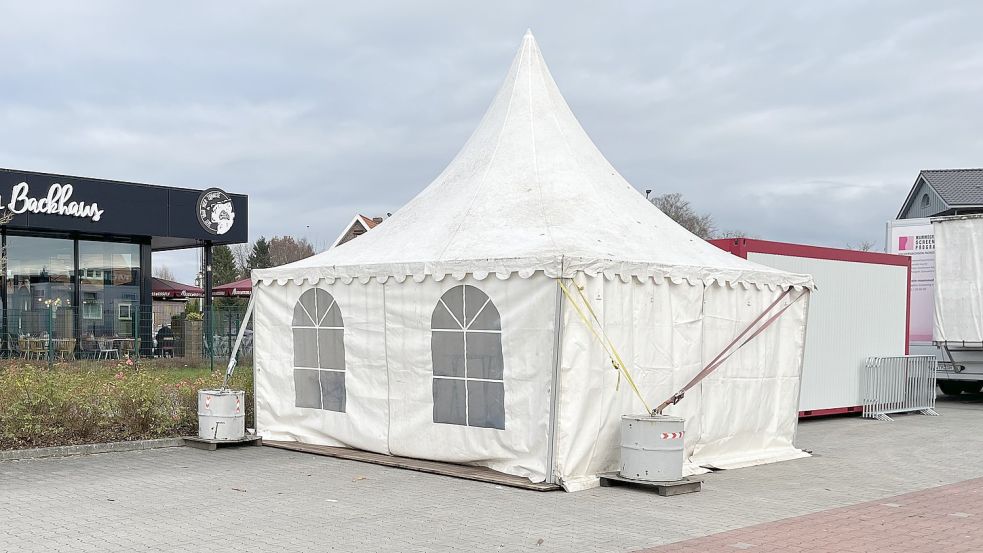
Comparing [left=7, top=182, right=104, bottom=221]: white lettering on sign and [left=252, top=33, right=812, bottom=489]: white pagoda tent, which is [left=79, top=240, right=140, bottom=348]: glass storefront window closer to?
[left=7, top=182, right=104, bottom=221]: white lettering on sign

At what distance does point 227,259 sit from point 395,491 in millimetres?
56047

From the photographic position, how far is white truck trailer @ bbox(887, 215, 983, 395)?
1852 centimetres

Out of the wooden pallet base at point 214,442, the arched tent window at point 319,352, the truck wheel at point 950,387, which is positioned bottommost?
the truck wheel at point 950,387

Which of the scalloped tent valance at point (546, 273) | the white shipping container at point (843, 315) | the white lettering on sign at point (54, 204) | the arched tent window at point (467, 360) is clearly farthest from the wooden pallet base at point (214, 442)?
the white lettering on sign at point (54, 204)

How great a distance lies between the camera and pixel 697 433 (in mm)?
10664

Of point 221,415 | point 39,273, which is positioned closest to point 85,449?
point 221,415

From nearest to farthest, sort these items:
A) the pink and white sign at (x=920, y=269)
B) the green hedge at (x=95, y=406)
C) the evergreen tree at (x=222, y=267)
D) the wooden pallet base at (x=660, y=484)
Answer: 1. the wooden pallet base at (x=660, y=484)
2. the green hedge at (x=95, y=406)
3. the pink and white sign at (x=920, y=269)
4. the evergreen tree at (x=222, y=267)

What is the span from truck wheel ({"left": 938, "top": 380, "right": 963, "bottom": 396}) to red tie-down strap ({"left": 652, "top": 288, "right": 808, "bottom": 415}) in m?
10.9

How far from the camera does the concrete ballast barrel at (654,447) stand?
9250 millimetres

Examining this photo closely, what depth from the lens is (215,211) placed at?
2681 cm

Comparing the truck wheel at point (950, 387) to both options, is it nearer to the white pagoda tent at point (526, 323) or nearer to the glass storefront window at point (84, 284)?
the white pagoda tent at point (526, 323)

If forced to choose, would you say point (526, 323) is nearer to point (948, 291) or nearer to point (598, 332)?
point (598, 332)

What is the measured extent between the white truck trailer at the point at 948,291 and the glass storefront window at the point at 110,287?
17.9m

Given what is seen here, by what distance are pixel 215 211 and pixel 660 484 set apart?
20.2m
